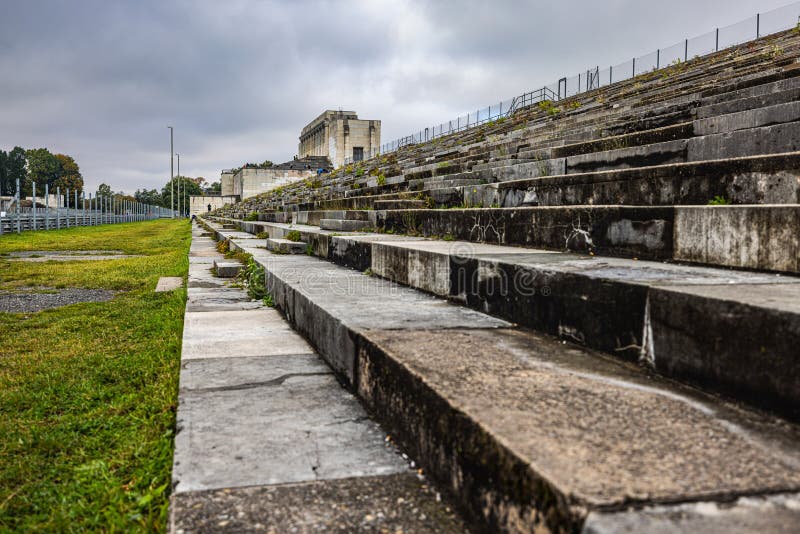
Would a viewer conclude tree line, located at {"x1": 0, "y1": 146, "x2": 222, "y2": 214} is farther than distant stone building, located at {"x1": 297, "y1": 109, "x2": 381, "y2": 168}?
Yes

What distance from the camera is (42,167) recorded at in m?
102

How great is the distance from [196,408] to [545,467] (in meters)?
1.46

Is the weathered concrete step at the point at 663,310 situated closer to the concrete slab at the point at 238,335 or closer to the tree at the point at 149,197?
the concrete slab at the point at 238,335

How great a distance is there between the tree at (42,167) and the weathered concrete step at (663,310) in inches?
4738

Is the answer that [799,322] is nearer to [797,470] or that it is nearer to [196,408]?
[797,470]

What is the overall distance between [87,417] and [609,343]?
217 centimetres

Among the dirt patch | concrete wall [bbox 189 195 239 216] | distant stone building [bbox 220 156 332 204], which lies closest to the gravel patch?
the dirt patch

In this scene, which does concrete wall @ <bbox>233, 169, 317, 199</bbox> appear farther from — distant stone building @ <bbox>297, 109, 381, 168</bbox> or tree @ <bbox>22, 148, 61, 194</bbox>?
tree @ <bbox>22, 148, 61, 194</bbox>

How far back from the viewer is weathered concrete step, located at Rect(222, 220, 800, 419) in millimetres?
1315

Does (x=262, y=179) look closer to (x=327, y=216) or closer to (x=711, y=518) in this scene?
(x=327, y=216)

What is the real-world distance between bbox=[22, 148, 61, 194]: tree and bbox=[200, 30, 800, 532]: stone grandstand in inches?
4708

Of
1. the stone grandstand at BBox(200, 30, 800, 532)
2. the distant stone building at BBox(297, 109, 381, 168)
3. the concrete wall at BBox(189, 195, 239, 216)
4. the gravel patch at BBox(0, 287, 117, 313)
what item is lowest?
the gravel patch at BBox(0, 287, 117, 313)

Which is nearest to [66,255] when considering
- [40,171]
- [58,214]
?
[58,214]

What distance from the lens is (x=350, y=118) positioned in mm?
51594
